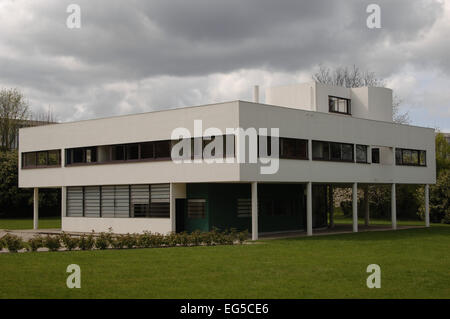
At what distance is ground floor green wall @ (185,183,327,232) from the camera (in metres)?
30.7

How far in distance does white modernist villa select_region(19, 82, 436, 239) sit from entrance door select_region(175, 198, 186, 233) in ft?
0.26

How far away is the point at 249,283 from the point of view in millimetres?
14297

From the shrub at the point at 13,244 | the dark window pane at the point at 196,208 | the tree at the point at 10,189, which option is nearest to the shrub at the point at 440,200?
the dark window pane at the point at 196,208

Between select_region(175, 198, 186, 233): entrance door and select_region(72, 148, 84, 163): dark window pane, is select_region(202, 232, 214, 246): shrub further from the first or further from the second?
select_region(72, 148, 84, 163): dark window pane

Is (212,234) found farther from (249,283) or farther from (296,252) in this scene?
(249,283)

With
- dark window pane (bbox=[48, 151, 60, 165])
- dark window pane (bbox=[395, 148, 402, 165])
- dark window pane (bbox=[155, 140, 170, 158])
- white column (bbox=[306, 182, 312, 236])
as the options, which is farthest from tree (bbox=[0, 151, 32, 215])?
dark window pane (bbox=[395, 148, 402, 165])

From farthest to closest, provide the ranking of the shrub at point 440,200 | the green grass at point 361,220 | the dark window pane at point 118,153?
the green grass at point 361,220
the shrub at point 440,200
the dark window pane at point 118,153

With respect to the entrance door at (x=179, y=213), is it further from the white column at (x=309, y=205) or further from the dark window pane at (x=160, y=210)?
the white column at (x=309, y=205)

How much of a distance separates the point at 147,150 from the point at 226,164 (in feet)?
19.1

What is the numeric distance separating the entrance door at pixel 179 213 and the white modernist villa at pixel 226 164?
8 cm

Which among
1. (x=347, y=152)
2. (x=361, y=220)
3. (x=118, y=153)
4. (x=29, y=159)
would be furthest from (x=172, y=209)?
(x=361, y=220)

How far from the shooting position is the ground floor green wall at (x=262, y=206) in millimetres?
30734

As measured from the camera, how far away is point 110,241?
2322cm

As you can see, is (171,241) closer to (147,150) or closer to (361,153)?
(147,150)
